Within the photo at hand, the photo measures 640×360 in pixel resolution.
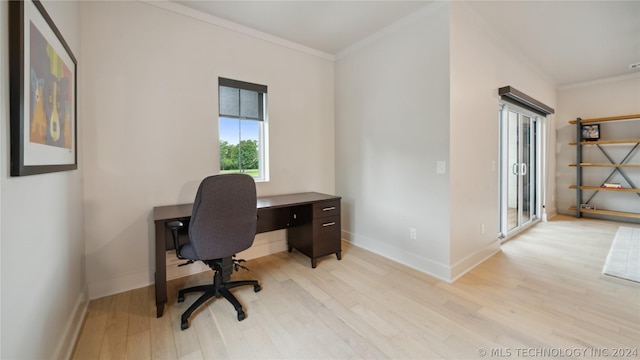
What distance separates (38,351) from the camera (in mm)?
1164

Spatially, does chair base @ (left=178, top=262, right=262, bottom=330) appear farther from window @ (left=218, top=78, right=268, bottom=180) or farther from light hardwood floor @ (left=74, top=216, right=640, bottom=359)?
window @ (left=218, top=78, right=268, bottom=180)

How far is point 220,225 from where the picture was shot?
6.02ft

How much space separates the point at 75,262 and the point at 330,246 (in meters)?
2.16

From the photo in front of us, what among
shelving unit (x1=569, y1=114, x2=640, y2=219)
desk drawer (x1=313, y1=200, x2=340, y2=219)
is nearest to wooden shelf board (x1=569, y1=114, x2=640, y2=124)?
shelving unit (x1=569, y1=114, x2=640, y2=219)

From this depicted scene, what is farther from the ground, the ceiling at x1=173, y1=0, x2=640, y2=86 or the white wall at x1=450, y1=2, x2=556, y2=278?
the ceiling at x1=173, y1=0, x2=640, y2=86

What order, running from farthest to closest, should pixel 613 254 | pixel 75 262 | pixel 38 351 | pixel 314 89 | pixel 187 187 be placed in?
pixel 314 89
pixel 613 254
pixel 187 187
pixel 75 262
pixel 38 351

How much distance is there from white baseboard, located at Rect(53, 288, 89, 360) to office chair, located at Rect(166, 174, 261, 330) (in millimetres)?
594

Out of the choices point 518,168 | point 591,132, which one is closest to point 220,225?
point 518,168

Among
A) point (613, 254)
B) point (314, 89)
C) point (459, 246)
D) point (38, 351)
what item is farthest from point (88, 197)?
point (613, 254)

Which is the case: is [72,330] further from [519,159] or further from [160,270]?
[519,159]

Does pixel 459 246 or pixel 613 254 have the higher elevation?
pixel 459 246

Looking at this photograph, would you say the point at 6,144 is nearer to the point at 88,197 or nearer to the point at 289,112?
the point at 88,197

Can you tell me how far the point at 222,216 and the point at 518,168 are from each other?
14.4 feet

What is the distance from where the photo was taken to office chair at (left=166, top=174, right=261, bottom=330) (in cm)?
178
